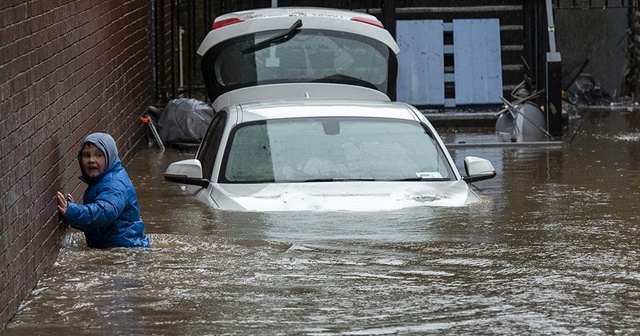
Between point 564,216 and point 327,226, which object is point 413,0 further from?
point 327,226

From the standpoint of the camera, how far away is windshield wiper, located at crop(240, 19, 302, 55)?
15.2 meters

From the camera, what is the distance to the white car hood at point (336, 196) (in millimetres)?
9703

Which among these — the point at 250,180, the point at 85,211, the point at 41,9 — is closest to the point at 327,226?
the point at 250,180

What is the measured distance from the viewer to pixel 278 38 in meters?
15.4

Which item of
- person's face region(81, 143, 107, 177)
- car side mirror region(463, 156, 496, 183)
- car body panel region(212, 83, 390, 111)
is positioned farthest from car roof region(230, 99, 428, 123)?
car body panel region(212, 83, 390, 111)

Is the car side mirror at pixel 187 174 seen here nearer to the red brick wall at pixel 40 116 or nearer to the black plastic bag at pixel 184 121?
the red brick wall at pixel 40 116

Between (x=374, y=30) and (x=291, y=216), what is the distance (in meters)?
6.09

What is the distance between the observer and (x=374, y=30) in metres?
15.4

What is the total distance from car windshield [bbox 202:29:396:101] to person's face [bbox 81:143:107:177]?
656 centimetres

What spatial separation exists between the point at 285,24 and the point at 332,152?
5216mm

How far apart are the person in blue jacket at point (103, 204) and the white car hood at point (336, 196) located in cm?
Answer: 109

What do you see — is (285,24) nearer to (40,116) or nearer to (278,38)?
(278,38)

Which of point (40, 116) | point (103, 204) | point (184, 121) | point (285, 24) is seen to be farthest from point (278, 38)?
point (40, 116)

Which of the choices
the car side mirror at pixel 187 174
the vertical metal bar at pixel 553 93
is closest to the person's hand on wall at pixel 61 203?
the car side mirror at pixel 187 174
